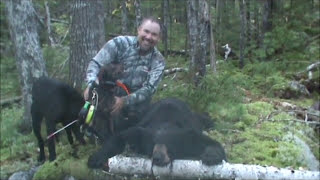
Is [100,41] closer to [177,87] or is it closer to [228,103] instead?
[177,87]

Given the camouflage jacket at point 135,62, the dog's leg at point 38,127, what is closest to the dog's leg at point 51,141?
the dog's leg at point 38,127

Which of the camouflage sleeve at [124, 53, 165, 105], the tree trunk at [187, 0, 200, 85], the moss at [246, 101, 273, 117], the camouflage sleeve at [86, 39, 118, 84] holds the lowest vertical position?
the moss at [246, 101, 273, 117]

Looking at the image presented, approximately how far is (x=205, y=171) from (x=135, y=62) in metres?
1.84

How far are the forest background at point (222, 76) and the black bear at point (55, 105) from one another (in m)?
0.33

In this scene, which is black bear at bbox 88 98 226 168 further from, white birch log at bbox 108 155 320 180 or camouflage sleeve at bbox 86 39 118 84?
camouflage sleeve at bbox 86 39 118 84

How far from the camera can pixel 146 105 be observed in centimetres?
535

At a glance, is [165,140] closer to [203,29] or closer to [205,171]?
[205,171]

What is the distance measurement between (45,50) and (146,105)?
5912 millimetres

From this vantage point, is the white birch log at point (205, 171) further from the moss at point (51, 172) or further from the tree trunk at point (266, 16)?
the tree trunk at point (266, 16)

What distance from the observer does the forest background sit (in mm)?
6617

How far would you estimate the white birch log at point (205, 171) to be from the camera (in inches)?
163

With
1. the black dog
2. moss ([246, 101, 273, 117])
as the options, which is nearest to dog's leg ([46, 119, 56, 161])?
the black dog

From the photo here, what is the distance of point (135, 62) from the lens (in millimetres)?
5434

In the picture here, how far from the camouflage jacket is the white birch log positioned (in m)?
1.01
